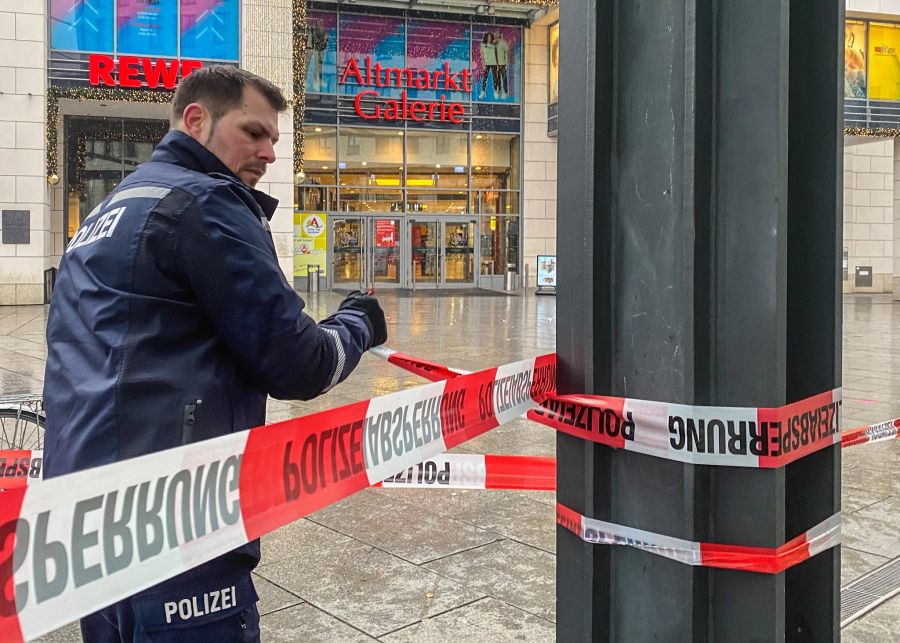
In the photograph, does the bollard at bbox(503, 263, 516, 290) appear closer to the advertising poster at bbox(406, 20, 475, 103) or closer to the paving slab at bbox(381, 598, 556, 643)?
the advertising poster at bbox(406, 20, 475, 103)

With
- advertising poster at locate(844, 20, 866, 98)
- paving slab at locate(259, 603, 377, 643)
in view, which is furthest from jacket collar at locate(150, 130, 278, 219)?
advertising poster at locate(844, 20, 866, 98)

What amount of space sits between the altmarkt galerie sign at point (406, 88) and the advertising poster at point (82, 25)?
30.8ft

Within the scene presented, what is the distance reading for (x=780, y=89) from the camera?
7.07 feet

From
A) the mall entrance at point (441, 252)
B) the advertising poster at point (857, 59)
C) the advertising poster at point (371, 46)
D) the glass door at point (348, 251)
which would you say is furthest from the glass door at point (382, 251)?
the advertising poster at point (857, 59)

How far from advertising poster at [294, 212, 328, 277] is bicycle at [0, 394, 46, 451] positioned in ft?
82.9

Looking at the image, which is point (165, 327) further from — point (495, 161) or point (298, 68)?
point (495, 161)

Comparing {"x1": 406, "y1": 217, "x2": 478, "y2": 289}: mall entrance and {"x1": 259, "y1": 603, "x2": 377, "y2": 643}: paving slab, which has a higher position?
{"x1": 406, "y1": 217, "x2": 478, "y2": 289}: mall entrance

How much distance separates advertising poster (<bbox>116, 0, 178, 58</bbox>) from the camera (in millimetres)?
22906

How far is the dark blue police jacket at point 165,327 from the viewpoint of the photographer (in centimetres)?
204

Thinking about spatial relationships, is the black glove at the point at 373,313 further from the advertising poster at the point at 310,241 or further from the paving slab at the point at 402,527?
the advertising poster at the point at 310,241

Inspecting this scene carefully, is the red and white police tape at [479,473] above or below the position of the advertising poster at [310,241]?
below

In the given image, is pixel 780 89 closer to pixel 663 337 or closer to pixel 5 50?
pixel 663 337

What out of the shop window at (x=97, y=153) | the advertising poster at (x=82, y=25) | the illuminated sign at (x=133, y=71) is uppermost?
the advertising poster at (x=82, y=25)

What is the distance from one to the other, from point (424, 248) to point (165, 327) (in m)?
30.3
